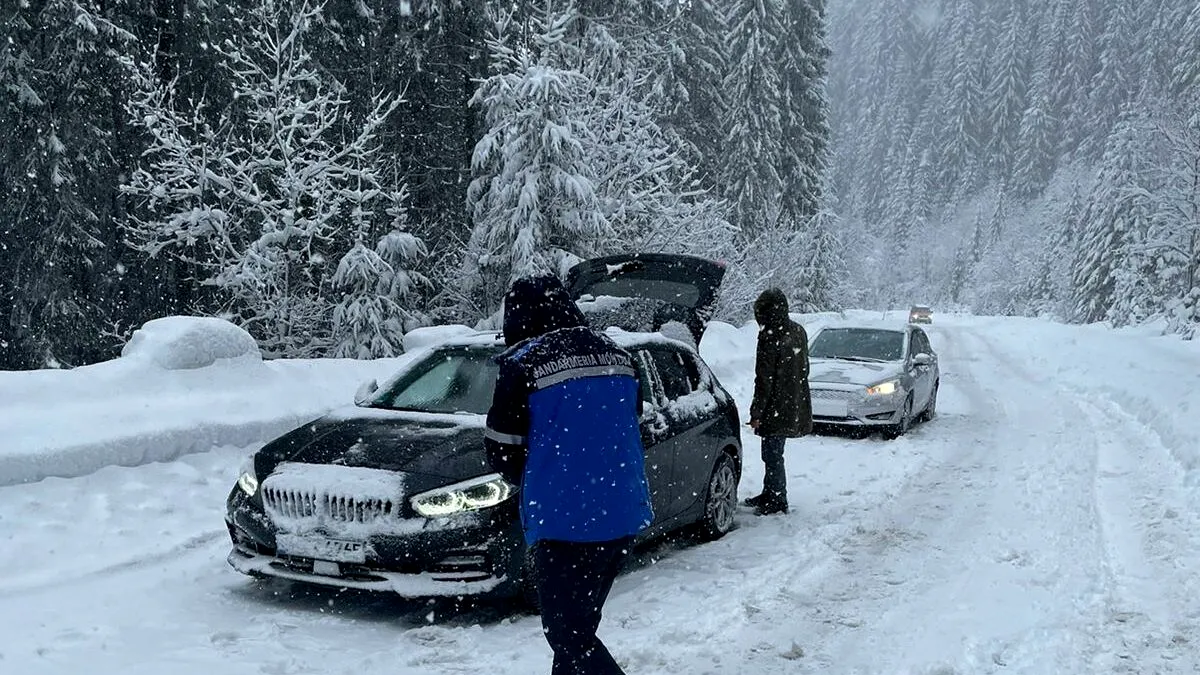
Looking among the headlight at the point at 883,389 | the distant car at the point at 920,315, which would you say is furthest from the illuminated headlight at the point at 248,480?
the distant car at the point at 920,315

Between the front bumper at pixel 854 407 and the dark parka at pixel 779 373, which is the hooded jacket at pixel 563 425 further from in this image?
the front bumper at pixel 854 407

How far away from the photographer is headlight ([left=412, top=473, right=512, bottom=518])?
4938 mm

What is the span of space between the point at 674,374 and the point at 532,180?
10.0 m

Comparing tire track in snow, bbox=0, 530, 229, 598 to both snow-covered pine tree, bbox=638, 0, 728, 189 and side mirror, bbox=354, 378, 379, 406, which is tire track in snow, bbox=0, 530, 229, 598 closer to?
side mirror, bbox=354, 378, 379, 406

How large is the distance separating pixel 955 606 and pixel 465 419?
3.24 meters

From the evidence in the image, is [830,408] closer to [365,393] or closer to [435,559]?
[365,393]

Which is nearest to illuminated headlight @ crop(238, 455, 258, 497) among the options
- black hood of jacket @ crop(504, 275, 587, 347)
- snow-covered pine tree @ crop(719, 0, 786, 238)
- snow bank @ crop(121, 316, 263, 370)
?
black hood of jacket @ crop(504, 275, 587, 347)

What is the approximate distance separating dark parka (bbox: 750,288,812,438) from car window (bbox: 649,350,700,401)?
1191mm

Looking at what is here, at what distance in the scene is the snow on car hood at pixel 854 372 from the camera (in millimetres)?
12703

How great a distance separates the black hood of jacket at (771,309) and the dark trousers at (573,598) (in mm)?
5442

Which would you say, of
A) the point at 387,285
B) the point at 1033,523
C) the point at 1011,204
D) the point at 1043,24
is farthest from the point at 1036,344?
the point at 1043,24

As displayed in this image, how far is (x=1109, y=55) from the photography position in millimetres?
103312

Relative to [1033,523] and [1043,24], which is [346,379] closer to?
[1033,523]

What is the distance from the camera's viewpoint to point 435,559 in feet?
16.1
